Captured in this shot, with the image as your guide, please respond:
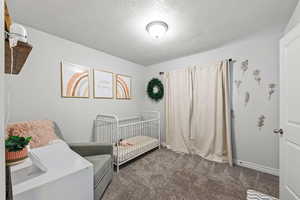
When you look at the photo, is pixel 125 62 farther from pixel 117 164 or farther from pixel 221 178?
pixel 221 178

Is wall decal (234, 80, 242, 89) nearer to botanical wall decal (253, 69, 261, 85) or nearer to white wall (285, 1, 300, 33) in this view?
botanical wall decal (253, 69, 261, 85)

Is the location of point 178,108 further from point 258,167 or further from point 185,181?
point 258,167

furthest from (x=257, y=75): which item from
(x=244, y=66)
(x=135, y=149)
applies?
(x=135, y=149)

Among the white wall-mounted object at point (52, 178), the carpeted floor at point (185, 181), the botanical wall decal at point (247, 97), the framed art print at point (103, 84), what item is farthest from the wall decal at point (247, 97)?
the framed art print at point (103, 84)

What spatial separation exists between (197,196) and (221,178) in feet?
1.91

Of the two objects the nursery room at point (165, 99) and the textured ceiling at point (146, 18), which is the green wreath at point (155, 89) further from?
the textured ceiling at point (146, 18)

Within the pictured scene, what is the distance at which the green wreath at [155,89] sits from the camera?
3184mm

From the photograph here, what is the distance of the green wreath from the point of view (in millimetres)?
3184

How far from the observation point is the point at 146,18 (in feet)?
5.02

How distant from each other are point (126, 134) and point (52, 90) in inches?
67.4

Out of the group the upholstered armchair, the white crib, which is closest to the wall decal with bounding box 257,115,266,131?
the white crib

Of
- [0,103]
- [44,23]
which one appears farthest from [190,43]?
[0,103]

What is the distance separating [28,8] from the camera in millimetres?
1354

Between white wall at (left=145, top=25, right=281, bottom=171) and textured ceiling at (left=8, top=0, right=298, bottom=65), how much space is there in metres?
0.30
